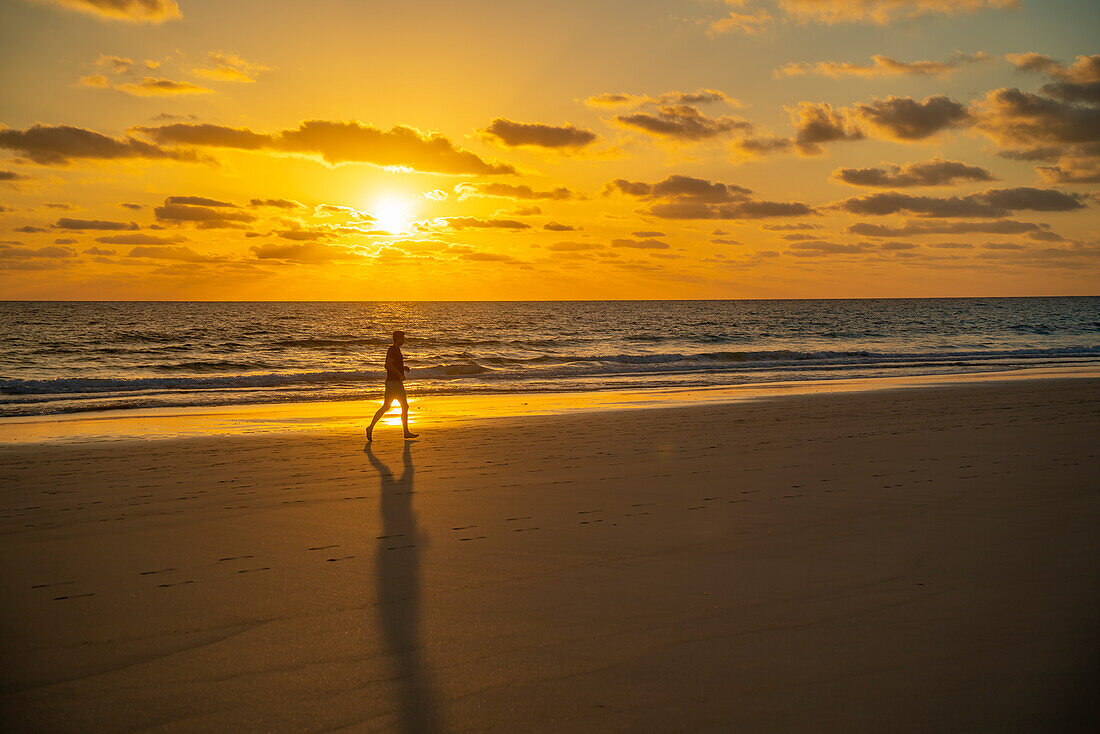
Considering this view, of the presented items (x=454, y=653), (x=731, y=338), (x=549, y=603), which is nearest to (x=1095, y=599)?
(x=549, y=603)

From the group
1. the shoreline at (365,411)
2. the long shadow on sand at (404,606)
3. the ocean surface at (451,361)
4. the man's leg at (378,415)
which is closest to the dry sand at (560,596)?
the long shadow on sand at (404,606)

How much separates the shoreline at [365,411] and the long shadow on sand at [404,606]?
23.9 ft

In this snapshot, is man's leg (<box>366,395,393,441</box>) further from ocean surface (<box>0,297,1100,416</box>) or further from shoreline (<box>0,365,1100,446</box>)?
ocean surface (<box>0,297,1100,416</box>)

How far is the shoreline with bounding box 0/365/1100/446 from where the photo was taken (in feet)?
45.1

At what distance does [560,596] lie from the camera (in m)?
4.65

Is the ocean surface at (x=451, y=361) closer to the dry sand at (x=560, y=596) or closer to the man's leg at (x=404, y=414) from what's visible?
the man's leg at (x=404, y=414)

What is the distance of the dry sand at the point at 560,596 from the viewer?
10.9 ft

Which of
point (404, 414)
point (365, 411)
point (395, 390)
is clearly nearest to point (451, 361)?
point (365, 411)

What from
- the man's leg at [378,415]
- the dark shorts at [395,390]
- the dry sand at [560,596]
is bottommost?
the dry sand at [560,596]

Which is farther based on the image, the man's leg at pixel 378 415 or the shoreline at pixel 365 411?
the shoreline at pixel 365 411

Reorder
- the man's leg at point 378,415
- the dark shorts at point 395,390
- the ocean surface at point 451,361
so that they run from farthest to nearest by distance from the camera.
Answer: the ocean surface at point 451,361
the dark shorts at point 395,390
the man's leg at point 378,415

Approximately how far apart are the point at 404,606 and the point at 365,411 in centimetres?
1312

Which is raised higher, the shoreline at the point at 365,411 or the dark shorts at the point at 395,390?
the dark shorts at the point at 395,390

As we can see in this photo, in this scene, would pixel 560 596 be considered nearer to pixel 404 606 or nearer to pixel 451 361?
pixel 404 606
